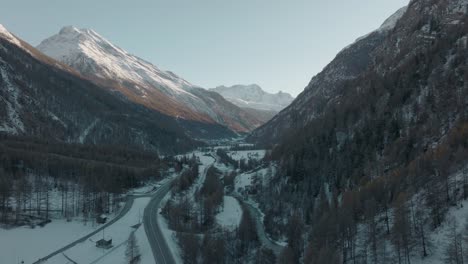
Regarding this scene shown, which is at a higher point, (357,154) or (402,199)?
(357,154)

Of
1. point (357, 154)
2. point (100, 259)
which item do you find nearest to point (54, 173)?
point (100, 259)

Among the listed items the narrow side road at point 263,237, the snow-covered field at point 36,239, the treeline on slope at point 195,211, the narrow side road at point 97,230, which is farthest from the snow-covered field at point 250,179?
the snow-covered field at point 36,239

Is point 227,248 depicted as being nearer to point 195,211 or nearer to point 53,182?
point 195,211

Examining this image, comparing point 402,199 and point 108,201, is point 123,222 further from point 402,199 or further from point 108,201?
point 402,199

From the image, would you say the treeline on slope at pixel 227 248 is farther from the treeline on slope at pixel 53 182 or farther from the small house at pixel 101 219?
Answer: the treeline on slope at pixel 53 182

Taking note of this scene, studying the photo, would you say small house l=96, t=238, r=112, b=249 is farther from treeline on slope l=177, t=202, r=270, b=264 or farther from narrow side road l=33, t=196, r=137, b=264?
treeline on slope l=177, t=202, r=270, b=264
